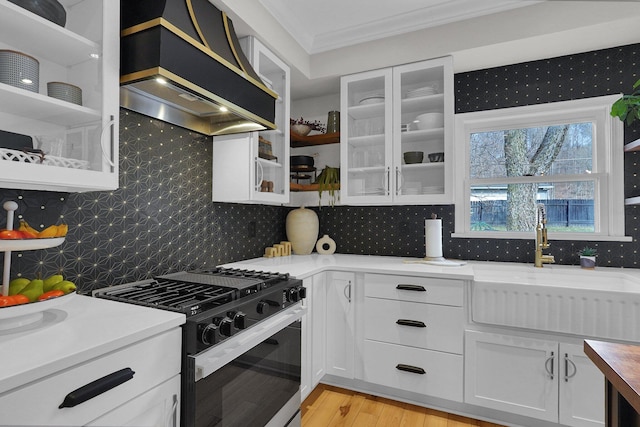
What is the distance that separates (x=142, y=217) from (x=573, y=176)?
9.57 feet

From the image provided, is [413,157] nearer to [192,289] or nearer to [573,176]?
[573,176]

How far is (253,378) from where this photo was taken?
1.44 m

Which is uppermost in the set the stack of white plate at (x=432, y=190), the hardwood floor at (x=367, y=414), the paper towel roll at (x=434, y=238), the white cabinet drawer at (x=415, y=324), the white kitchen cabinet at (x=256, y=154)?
the white kitchen cabinet at (x=256, y=154)

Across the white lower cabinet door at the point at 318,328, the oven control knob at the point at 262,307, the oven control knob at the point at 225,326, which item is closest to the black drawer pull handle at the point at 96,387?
the oven control knob at the point at 225,326

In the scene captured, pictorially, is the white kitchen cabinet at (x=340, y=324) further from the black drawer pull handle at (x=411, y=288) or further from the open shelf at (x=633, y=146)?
the open shelf at (x=633, y=146)

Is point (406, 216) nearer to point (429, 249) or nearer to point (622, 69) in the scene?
point (429, 249)

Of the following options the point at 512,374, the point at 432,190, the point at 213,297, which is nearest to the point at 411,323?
the point at 512,374

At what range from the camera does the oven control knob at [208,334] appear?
1.19 metres

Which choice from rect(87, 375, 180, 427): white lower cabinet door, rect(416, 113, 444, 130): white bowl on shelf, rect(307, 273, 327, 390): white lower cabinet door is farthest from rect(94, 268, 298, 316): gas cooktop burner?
rect(416, 113, 444, 130): white bowl on shelf

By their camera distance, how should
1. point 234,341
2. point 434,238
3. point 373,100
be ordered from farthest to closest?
point 373,100
point 434,238
point 234,341

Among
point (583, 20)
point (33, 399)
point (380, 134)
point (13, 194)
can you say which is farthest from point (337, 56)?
point (33, 399)

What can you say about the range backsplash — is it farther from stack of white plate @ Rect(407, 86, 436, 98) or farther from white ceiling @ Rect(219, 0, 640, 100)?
stack of white plate @ Rect(407, 86, 436, 98)

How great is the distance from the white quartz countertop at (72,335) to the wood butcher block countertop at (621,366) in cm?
123

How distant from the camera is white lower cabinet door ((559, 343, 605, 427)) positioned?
177 centimetres
